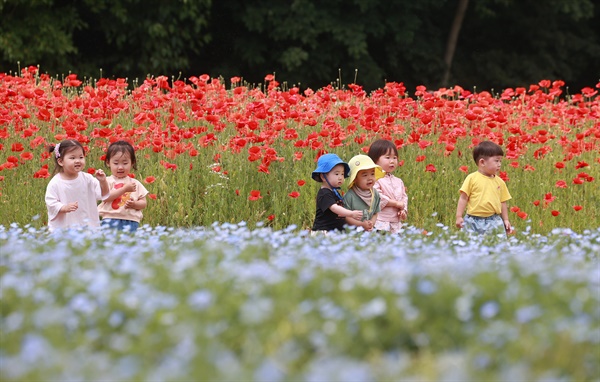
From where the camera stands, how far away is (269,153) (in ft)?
28.0

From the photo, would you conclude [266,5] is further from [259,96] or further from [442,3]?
[259,96]

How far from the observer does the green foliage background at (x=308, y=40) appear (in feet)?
68.0

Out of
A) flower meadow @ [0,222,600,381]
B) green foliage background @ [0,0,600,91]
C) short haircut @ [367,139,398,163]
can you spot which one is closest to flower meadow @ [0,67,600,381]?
flower meadow @ [0,222,600,381]

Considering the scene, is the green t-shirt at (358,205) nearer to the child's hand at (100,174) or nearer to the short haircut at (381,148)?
the short haircut at (381,148)

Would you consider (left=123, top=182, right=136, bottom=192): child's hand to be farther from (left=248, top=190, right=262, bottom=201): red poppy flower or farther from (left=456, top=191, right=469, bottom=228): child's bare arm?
(left=456, top=191, right=469, bottom=228): child's bare arm

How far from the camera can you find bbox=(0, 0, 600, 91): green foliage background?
20.7m

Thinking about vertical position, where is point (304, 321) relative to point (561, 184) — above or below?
above

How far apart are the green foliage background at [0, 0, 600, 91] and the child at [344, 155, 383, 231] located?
13352mm

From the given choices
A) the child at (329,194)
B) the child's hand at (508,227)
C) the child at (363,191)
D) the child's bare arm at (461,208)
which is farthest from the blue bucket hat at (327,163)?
the child's hand at (508,227)

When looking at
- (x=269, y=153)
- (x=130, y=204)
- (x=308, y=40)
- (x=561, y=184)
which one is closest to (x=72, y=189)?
(x=130, y=204)

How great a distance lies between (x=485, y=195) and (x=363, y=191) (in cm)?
102

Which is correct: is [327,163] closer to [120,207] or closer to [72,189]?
[120,207]

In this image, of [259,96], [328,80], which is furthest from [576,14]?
[259,96]

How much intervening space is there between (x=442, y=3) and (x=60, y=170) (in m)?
18.3
